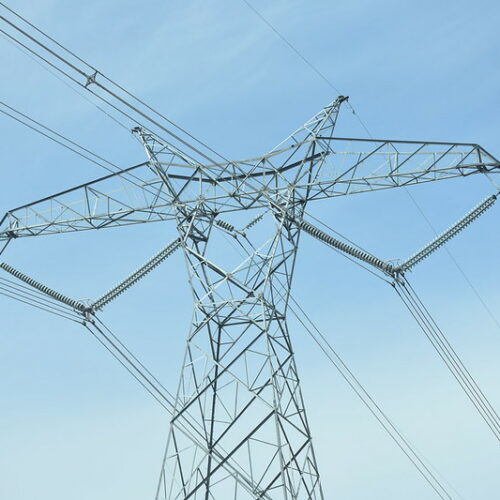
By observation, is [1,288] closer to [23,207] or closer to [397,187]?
[23,207]

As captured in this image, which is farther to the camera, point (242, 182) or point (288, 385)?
point (242, 182)

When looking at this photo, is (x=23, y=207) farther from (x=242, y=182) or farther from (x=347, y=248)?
(x=347, y=248)

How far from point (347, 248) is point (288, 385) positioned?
18.4ft

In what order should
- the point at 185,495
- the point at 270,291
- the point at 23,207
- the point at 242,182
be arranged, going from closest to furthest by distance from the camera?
1. the point at 185,495
2. the point at 270,291
3. the point at 242,182
4. the point at 23,207

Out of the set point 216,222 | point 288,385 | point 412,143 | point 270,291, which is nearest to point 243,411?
point 288,385

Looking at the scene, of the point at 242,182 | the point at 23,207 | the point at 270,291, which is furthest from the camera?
the point at 23,207

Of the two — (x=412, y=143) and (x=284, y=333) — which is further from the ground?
(x=412, y=143)

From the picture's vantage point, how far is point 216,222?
28.1m

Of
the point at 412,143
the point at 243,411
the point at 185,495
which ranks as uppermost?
the point at 412,143

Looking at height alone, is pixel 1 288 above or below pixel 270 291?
above

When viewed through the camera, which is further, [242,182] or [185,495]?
[242,182]

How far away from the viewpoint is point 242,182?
2711 centimetres

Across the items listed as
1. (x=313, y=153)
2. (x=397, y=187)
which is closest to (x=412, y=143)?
(x=397, y=187)

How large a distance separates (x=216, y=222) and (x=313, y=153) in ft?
11.0
